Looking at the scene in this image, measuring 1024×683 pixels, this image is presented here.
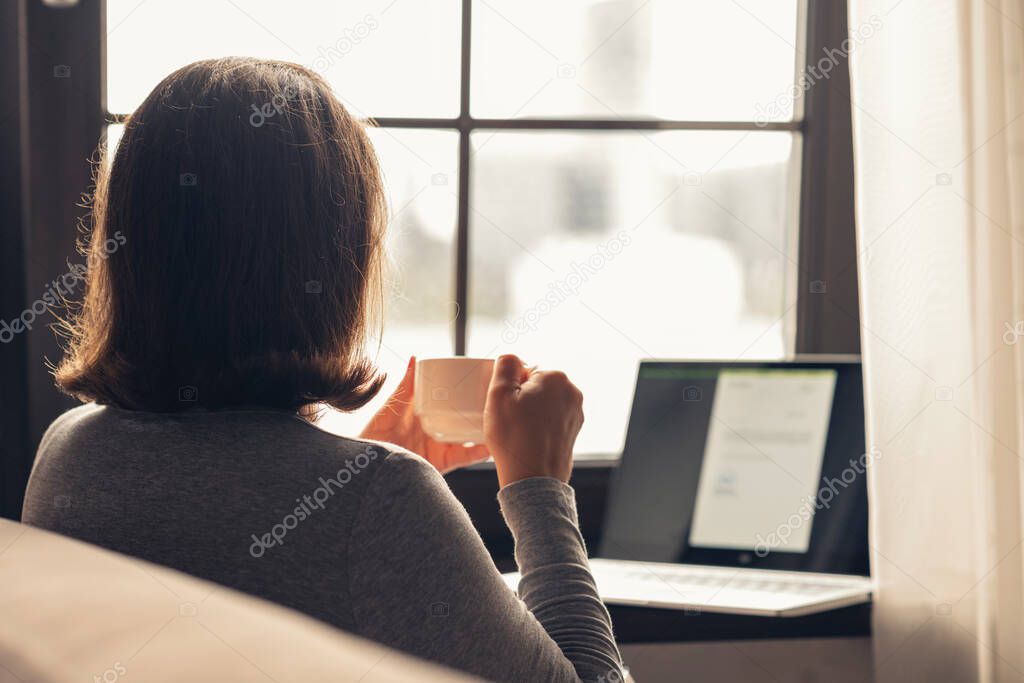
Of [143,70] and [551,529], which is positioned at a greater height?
[143,70]

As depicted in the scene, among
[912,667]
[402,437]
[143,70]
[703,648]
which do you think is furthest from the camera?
[143,70]

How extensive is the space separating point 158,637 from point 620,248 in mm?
1326

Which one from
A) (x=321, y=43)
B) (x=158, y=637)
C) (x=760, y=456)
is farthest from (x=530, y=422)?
(x=321, y=43)

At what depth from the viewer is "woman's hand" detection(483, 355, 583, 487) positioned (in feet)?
2.71

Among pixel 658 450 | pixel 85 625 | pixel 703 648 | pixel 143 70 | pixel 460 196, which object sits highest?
pixel 143 70

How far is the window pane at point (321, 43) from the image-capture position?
147cm

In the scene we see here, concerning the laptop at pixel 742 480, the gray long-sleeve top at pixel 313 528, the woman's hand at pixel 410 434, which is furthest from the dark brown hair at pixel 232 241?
the laptop at pixel 742 480

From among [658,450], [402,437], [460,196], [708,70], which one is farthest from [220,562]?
[708,70]

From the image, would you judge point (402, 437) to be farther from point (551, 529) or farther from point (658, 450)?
point (658, 450)

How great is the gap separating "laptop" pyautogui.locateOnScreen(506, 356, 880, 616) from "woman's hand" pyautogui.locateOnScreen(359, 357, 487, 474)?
0.29 m

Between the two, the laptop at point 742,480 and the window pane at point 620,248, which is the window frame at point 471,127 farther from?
the laptop at point 742,480

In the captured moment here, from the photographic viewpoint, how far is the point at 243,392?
2.27 ft

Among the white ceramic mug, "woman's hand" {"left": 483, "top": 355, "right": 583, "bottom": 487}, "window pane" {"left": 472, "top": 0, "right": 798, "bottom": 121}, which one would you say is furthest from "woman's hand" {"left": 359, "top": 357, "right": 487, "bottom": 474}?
"window pane" {"left": 472, "top": 0, "right": 798, "bottom": 121}

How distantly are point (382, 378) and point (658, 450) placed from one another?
0.70 m
